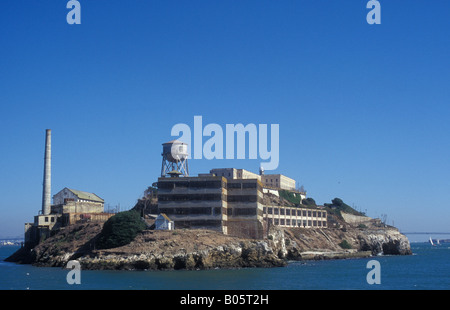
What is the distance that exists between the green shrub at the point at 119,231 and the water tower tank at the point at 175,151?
2582 cm

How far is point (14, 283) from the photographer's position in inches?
2697

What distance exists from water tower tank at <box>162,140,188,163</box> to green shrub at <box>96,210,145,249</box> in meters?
25.8

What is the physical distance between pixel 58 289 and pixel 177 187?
1789 inches

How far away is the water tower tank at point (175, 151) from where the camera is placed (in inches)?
4702

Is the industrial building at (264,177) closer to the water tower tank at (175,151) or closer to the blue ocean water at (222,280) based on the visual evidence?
the water tower tank at (175,151)

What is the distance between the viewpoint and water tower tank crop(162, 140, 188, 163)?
392ft

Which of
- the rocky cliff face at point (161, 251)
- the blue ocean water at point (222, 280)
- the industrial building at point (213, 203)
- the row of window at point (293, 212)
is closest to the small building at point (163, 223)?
the industrial building at point (213, 203)

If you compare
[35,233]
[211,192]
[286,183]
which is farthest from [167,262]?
[286,183]

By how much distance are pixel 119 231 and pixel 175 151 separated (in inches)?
1227

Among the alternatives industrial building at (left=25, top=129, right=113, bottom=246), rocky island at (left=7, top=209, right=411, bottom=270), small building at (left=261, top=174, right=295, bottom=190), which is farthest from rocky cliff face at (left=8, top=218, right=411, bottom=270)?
small building at (left=261, top=174, right=295, bottom=190)

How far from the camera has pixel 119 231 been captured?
92.4m

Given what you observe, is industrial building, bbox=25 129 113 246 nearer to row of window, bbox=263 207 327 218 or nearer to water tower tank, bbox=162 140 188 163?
water tower tank, bbox=162 140 188 163

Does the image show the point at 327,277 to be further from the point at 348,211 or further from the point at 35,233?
the point at 348,211

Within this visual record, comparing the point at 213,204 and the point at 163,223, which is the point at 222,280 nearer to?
the point at 163,223
